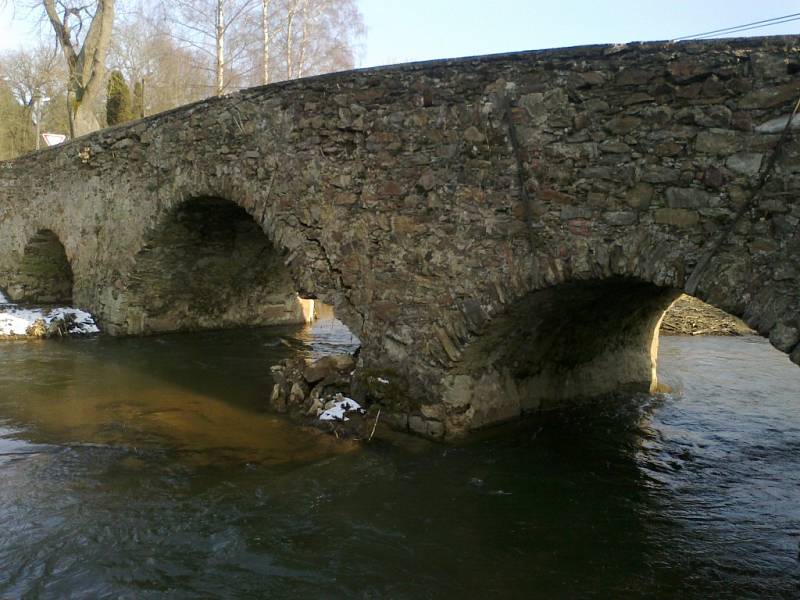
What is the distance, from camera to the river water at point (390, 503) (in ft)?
12.4

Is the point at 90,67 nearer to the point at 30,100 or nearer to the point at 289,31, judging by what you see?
the point at 289,31

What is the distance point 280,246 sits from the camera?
6.92 metres

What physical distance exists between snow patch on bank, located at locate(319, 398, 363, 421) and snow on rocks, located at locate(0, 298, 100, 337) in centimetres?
649

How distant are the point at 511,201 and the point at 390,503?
2.38 metres

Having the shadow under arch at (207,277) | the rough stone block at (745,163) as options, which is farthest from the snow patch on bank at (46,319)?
the rough stone block at (745,163)

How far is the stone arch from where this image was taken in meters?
13.1

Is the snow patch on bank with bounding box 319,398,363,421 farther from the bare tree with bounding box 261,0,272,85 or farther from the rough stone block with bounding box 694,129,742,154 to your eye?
the bare tree with bounding box 261,0,272,85

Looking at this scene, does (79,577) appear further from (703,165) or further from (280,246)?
(703,165)

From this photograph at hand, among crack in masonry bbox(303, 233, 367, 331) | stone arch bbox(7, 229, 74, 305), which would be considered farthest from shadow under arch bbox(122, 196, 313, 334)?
stone arch bbox(7, 229, 74, 305)

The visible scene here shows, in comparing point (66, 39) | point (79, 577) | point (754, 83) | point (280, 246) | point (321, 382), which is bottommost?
point (79, 577)

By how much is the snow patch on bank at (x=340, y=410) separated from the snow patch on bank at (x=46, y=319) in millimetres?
6485

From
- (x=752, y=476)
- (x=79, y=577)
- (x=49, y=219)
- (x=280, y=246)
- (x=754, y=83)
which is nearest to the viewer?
(x=79, y=577)

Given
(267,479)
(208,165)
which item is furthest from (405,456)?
(208,165)

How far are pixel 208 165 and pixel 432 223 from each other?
11.4ft
